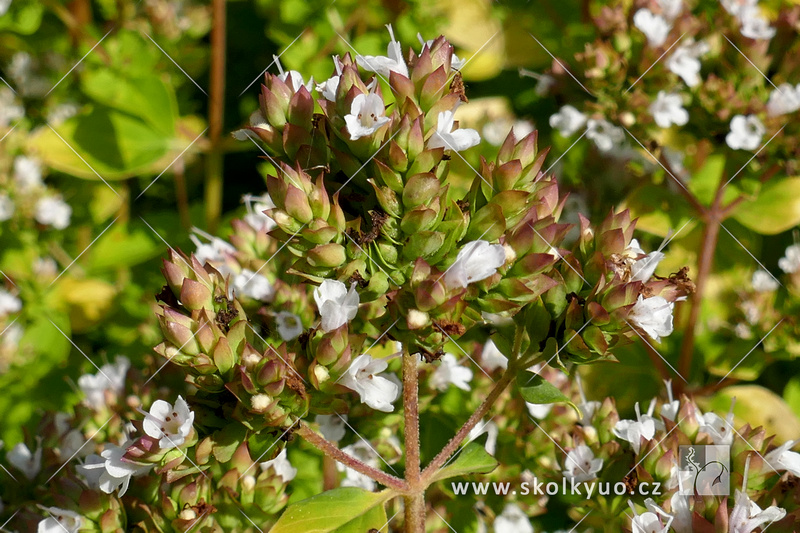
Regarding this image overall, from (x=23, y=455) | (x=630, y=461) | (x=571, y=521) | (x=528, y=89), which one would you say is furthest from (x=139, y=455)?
(x=528, y=89)

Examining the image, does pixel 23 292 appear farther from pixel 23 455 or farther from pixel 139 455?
pixel 139 455

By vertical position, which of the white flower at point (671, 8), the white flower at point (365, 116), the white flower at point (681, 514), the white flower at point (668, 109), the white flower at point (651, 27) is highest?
the white flower at point (671, 8)

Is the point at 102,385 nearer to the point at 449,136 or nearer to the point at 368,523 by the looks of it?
the point at 368,523

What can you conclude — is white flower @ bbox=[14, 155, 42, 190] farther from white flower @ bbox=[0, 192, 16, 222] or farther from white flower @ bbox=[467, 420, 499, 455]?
white flower @ bbox=[467, 420, 499, 455]

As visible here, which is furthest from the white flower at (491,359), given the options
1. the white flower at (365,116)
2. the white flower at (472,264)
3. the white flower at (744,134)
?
the white flower at (744,134)

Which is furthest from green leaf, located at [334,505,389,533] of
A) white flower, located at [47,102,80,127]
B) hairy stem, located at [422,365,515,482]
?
white flower, located at [47,102,80,127]

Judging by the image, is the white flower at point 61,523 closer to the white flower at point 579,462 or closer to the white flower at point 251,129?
the white flower at point 251,129
